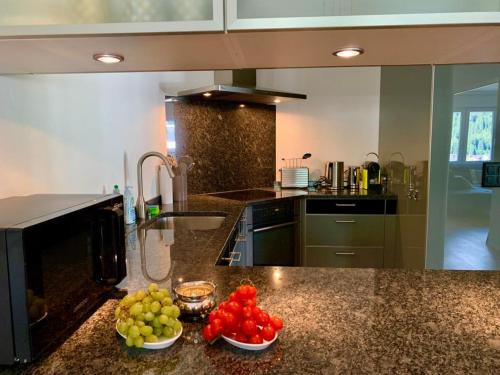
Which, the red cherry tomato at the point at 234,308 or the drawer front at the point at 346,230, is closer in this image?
the red cherry tomato at the point at 234,308

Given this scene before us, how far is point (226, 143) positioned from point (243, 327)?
9.69ft

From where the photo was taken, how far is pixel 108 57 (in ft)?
3.57

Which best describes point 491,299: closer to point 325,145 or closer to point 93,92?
point 93,92

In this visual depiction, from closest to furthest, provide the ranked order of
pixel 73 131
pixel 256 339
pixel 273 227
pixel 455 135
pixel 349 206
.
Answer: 1. pixel 256 339
2. pixel 73 131
3. pixel 455 135
4. pixel 273 227
5. pixel 349 206

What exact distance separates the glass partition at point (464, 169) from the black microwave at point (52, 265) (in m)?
2.20

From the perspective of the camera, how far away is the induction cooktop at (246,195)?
3.19 m

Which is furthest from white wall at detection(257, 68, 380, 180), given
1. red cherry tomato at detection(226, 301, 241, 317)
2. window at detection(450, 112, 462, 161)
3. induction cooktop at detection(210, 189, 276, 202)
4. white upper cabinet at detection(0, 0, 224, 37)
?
red cherry tomato at detection(226, 301, 241, 317)

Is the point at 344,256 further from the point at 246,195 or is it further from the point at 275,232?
the point at 246,195

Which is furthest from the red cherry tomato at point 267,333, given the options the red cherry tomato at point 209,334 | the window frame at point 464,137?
the window frame at point 464,137

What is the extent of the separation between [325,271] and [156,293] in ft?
2.25

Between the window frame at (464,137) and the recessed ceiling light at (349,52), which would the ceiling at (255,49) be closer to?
the recessed ceiling light at (349,52)

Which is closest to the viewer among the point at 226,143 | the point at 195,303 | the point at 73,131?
the point at 195,303

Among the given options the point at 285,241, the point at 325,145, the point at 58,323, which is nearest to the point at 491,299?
the point at 58,323

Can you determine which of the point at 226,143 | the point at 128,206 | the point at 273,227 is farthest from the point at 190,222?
the point at 226,143
